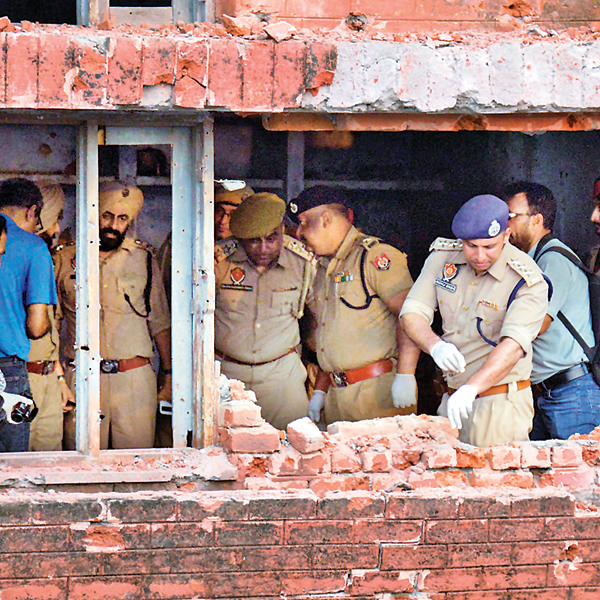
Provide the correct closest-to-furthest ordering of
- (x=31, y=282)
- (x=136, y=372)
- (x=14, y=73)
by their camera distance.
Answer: (x=14, y=73) < (x=31, y=282) < (x=136, y=372)

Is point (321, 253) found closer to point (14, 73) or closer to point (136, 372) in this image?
point (136, 372)

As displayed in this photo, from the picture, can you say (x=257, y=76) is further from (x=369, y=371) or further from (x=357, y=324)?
(x=369, y=371)

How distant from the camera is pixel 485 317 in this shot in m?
5.23

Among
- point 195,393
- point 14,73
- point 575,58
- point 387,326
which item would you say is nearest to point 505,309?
point 387,326

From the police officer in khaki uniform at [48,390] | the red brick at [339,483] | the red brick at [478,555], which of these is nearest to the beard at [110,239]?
the police officer in khaki uniform at [48,390]

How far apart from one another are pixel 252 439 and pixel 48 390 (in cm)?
→ 181

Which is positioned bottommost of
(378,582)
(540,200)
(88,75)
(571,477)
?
(378,582)

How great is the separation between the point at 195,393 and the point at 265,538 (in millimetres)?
792

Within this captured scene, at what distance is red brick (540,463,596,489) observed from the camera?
5141 millimetres

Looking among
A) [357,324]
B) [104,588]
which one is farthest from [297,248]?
[104,588]

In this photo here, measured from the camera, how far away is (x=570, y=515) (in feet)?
16.7

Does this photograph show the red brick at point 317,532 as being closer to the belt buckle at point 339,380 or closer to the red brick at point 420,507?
the red brick at point 420,507

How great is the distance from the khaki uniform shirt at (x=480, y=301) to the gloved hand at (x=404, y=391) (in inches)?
12.2

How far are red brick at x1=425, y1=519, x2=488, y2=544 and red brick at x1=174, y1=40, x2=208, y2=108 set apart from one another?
2.37 m
